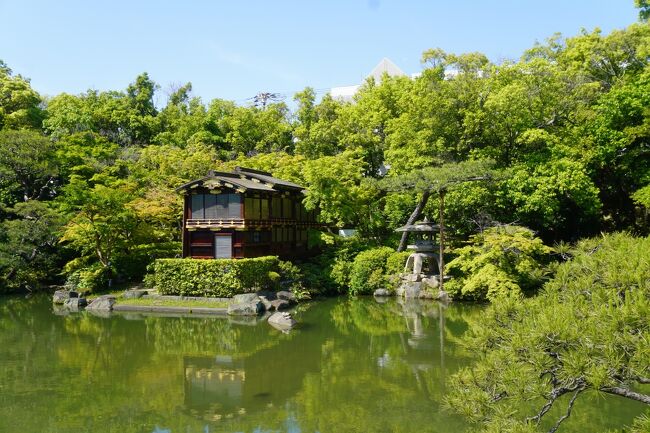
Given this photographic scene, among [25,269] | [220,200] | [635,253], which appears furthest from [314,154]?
[635,253]

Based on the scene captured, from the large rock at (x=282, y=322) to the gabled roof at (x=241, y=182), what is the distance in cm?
722

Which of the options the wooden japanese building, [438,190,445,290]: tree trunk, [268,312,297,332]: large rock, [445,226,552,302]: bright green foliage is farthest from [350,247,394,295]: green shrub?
[268,312,297,332]: large rock

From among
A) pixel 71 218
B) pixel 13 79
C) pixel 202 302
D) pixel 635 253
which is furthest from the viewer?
pixel 13 79

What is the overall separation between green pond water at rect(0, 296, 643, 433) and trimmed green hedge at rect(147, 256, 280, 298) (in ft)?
8.29

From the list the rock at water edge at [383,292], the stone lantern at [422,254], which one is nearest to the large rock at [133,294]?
the rock at water edge at [383,292]

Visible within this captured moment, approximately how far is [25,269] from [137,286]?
19.8ft

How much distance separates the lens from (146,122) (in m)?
38.7

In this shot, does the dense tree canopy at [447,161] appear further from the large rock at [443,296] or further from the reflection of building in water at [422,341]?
the reflection of building in water at [422,341]

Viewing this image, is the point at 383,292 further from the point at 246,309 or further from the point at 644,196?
the point at 644,196

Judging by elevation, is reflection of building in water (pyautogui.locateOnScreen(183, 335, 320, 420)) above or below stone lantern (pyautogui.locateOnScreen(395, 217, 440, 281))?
below

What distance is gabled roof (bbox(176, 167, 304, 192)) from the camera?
22.7 m

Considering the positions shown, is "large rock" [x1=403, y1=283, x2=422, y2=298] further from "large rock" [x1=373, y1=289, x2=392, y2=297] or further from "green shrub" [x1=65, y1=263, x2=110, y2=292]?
"green shrub" [x1=65, y1=263, x2=110, y2=292]

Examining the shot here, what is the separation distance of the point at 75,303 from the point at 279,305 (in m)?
8.35

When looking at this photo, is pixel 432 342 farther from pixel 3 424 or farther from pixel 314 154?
pixel 314 154
